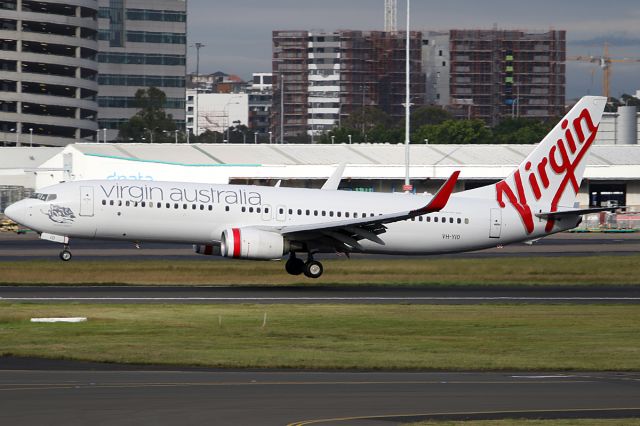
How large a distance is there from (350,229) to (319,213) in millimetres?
2499

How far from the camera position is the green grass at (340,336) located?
93.6ft

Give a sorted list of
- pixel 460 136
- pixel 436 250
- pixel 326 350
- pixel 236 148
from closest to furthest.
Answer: pixel 326 350 → pixel 436 250 → pixel 236 148 → pixel 460 136

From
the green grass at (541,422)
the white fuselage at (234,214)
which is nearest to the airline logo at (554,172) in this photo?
the white fuselage at (234,214)

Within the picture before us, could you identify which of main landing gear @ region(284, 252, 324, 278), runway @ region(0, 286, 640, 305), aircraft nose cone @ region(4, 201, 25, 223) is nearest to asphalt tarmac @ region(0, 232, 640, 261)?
main landing gear @ region(284, 252, 324, 278)

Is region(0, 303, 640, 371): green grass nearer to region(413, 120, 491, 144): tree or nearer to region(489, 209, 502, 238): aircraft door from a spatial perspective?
region(489, 209, 502, 238): aircraft door

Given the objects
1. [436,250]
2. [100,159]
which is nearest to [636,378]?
[436,250]

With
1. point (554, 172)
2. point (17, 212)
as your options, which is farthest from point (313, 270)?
point (17, 212)

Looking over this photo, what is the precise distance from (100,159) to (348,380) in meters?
75.3

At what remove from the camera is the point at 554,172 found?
169ft

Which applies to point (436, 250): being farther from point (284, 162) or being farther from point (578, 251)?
point (284, 162)

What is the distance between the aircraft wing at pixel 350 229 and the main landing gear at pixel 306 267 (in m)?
1.16

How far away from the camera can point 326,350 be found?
3017 centimetres

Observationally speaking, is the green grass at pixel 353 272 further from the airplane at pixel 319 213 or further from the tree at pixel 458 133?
the tree at pixel 458 133

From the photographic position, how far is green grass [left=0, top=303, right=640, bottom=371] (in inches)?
1123
